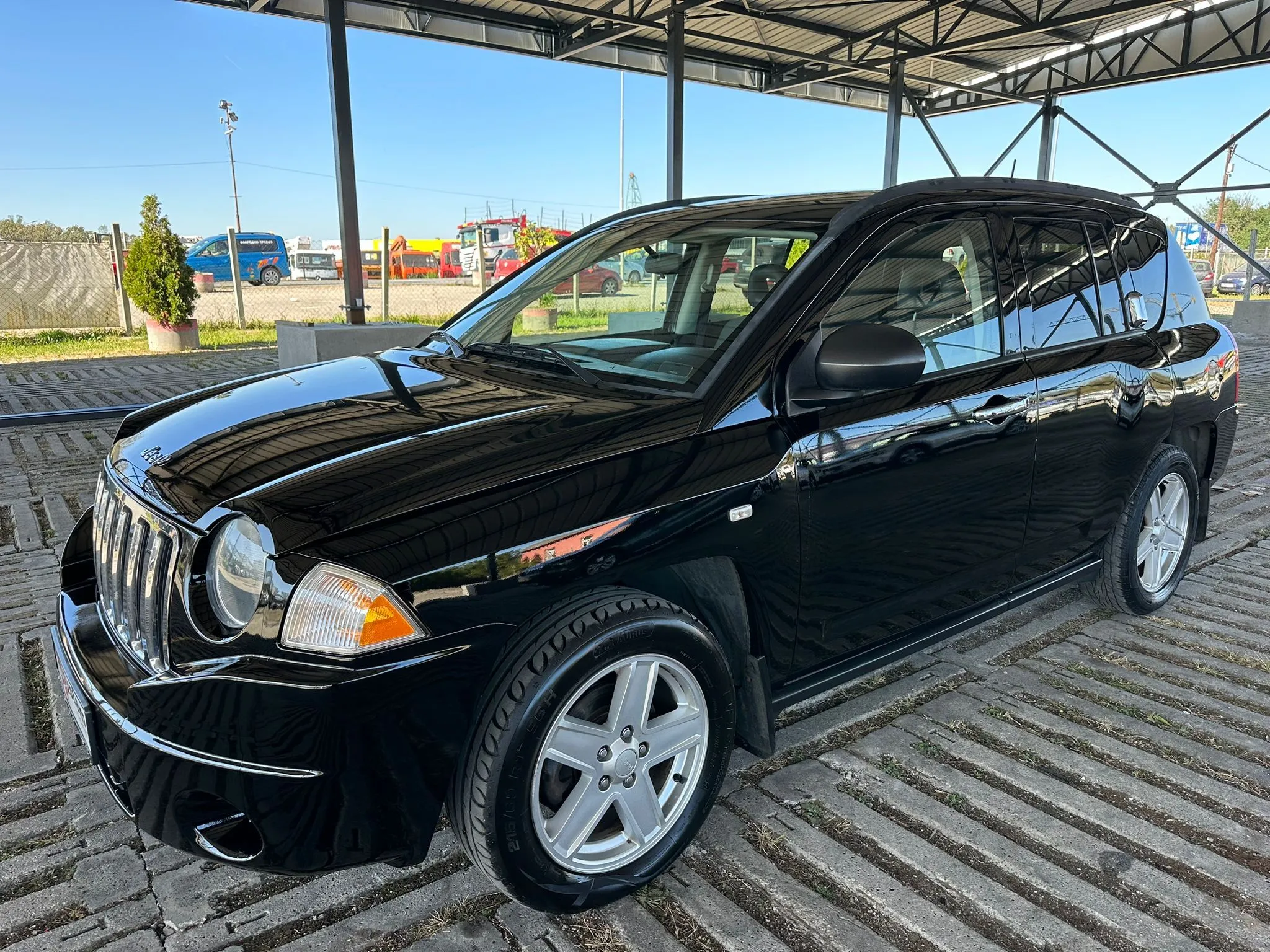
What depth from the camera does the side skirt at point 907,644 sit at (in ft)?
8.43

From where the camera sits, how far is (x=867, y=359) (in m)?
2.34

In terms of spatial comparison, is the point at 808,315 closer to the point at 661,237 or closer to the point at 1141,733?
the point at 661,237

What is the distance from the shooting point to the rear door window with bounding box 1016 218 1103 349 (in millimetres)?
3150

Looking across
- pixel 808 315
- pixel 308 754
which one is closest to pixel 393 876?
pixel 308 754

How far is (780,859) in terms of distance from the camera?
7.75 feet

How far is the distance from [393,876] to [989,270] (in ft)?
8.56

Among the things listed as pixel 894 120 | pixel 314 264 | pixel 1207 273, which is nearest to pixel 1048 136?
pixel 894 120

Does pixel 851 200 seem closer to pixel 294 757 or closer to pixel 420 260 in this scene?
pixel 294 757

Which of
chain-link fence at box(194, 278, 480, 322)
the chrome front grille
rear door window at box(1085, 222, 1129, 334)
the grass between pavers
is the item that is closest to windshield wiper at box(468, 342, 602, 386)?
the chrome front grille

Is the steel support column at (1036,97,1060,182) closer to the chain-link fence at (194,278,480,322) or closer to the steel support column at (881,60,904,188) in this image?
the steel support column at (881,60,904,188)

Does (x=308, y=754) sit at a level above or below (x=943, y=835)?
above

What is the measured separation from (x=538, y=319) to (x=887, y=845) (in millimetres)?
2057

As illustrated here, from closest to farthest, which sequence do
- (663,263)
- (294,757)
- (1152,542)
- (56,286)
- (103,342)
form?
(294,757) < (663,263) < (1152,542) < (103,342) < (56,286)

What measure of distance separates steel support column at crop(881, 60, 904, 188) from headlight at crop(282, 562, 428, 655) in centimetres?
1467
